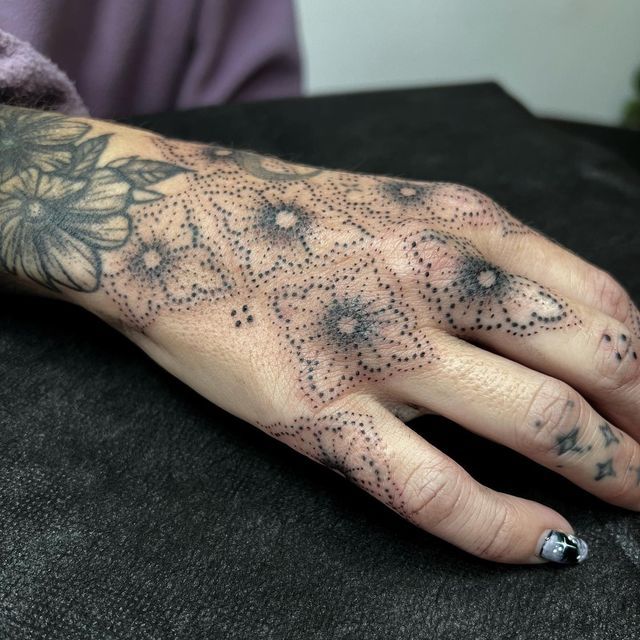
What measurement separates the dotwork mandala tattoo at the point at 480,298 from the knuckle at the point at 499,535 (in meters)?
0.15

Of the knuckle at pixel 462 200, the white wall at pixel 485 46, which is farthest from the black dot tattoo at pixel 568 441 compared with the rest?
the white wall at pixel 485 46

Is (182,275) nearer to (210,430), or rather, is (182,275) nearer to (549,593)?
(210,430)

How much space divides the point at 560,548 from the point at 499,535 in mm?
Result: 60

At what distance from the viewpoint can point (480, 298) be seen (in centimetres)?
60

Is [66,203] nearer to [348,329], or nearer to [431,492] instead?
[348,329]

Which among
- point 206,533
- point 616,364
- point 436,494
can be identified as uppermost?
point 616,364

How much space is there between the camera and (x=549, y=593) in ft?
1.78

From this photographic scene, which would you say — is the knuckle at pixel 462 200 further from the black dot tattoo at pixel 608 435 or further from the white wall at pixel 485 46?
the white wall at pixel 485 46

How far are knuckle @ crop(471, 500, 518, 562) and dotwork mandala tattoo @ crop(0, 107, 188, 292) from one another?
0.42m

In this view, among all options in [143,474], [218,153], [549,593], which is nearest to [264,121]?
[218,153]

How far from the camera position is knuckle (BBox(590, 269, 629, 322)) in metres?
0.65

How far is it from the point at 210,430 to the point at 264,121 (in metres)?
0.60

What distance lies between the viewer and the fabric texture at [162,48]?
0.89 metres

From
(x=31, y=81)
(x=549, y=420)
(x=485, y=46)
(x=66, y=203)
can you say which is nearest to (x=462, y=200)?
(x=549, y=420)
